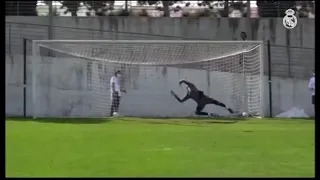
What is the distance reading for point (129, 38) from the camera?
75.5 feet

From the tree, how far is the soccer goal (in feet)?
13.1

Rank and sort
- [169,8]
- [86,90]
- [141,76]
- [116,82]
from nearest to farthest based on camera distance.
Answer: [116,82] < [86,90] < [141,76] < [169,8]

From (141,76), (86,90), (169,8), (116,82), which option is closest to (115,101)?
(116,82)

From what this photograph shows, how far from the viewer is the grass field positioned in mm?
7910

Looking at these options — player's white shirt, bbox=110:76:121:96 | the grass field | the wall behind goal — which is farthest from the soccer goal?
the grass field

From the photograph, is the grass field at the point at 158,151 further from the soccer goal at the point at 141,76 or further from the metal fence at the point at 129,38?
the metal fence at the point at 129,38

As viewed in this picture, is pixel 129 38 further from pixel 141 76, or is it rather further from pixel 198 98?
pixel 198 98

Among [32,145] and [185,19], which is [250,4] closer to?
[185,19]

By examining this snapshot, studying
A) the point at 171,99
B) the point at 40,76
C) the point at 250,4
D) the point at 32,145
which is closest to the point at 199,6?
the point at 250,4

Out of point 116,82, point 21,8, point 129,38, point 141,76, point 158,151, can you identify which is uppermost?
point 21,8

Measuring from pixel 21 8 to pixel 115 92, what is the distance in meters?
7.08

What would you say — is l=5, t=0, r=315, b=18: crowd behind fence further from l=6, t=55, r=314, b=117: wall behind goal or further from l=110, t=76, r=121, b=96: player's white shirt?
l=110, t=76, r=121, b=96: player's white shirt

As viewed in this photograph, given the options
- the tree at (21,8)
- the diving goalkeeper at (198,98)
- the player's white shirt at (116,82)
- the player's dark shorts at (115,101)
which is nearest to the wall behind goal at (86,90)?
the diving goalkeeper at (198,98)

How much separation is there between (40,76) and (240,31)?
28.0ft
